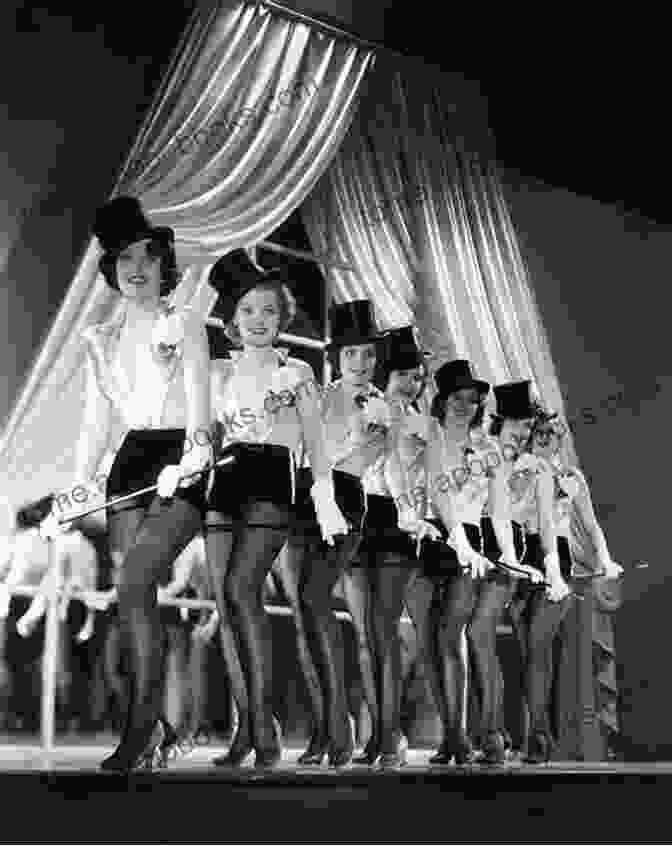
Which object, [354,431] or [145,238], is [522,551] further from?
[145,238]

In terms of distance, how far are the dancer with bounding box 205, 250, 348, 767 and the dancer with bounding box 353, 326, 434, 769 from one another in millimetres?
370

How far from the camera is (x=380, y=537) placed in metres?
4.48

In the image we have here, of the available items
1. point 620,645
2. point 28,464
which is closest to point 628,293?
point 620,645

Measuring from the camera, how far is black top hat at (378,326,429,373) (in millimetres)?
4703

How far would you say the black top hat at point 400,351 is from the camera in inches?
185

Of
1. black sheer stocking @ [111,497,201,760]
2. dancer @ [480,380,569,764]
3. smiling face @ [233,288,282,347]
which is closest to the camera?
black sheer stocking @ [111,497,201,760]

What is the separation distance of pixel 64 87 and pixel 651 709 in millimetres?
3678

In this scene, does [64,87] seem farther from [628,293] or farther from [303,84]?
[628,293]

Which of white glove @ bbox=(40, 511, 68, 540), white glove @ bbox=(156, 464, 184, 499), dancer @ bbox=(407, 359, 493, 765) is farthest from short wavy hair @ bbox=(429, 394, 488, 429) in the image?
white glove @ bbox=(40, 511, 68, 540)

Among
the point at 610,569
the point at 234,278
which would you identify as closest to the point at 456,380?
the point at 610,569

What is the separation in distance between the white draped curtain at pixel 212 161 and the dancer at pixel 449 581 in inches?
42.2

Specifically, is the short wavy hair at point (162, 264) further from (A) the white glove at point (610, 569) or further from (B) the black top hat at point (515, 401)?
(A) the white glove at point (610, 569)

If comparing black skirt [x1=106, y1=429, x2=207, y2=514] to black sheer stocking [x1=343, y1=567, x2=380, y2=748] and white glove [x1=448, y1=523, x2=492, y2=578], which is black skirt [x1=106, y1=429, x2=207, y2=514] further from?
white glove [x1=448, y1=523, x2=492, y2=578]

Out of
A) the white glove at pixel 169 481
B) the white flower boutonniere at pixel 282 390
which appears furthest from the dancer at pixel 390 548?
the white glove at pixel 169 481
